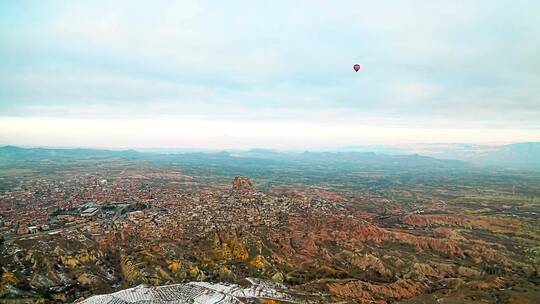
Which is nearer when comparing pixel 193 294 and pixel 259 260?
pixel 193 294

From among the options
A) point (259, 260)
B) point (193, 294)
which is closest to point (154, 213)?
point (259, 260)

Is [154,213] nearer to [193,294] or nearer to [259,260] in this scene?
[259,260]

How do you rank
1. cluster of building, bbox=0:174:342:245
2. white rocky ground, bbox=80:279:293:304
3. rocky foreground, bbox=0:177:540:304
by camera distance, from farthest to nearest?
cluster of building, bbox=0:174:342:245 < rocky foreground, bbox=0:177:540:304 < white rocky ground, bbox=80:279:293:304

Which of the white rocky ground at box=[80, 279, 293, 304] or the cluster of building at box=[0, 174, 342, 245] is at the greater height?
the cluster of building at box=[0, 174, 342, 245]

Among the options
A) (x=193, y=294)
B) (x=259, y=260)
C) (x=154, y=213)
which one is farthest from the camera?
(x=154, y=213)

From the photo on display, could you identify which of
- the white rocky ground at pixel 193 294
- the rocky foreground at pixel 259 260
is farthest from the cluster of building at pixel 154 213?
the white rocky ground at pixel 193 294

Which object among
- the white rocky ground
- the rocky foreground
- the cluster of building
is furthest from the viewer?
the cluster of building

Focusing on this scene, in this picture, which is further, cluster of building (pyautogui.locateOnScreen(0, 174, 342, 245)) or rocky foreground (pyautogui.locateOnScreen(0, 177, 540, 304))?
cluster of building (pyautogui.locateOnScreen(0, 174, 342, 245))

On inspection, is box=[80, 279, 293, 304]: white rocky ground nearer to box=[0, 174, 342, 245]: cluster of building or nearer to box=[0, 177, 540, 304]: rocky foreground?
box=[0, 177, 540, 304]: rocky foreground

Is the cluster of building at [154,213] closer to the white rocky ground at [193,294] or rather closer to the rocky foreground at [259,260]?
the rocky foreground at [259,260]

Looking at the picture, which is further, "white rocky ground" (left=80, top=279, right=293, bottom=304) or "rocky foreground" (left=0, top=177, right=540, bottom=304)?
"rocky foreground" (left=0, top=177, right=540, bottom=304)

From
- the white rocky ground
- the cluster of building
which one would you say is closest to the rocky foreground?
the white rocky ground

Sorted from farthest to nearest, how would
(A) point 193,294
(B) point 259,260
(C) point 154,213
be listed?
1. (C) point 154,213
2. (B) point 259,260
3. (A) point 193,294
